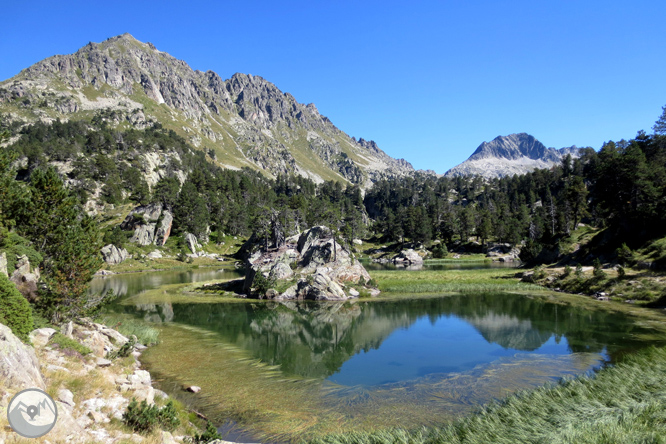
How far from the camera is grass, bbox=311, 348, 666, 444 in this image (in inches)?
434

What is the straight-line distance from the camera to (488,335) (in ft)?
116

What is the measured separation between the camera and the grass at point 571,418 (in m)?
11.0

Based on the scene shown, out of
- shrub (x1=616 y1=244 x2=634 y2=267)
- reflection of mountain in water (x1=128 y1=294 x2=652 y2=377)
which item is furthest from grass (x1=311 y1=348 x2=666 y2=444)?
shrub (x1=616 y1=244 x2=634 y2=267)

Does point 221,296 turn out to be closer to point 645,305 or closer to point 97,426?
point 97,426

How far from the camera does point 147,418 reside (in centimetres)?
1401

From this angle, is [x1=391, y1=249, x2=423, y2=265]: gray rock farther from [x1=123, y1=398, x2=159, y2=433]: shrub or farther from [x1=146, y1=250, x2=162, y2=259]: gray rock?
[x1=123, y1=398, x2=159, y2=433]: shrub

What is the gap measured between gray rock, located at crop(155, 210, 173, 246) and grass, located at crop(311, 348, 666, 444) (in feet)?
432

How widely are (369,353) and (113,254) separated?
335 ft

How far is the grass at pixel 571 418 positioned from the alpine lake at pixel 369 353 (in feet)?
10.9

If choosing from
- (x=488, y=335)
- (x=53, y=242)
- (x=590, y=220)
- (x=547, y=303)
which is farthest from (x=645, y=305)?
(x=590, y=220)

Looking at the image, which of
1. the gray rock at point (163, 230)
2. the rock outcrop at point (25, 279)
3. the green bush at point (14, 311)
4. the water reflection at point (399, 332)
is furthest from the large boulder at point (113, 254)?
the green bush at point (14, 311)

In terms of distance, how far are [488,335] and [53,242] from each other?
43.7 meters

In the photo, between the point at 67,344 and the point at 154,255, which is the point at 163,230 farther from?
the point at 67,344

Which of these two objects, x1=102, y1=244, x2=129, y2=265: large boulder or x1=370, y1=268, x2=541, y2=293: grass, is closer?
x1=370, y1=268, x2=541, y2=293: grass
